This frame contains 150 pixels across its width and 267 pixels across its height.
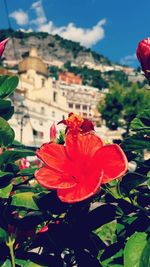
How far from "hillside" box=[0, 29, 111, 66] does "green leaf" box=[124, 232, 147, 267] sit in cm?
16954

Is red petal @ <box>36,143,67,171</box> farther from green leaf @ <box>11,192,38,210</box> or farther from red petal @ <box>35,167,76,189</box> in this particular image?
green leaf @ <box>11,192,38,210</box>

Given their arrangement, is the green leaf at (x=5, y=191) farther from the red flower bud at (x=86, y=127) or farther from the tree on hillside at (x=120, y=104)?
the tree on hillside at (x=120, y=104)

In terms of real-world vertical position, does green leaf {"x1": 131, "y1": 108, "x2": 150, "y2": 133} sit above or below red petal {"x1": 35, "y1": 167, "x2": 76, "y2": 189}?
above

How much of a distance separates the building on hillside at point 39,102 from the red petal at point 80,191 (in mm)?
30451

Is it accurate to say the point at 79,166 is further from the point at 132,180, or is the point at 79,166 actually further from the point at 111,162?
the point at 132,180

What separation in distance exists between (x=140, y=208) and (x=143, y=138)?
240mm

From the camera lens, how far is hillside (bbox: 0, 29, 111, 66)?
173 meters

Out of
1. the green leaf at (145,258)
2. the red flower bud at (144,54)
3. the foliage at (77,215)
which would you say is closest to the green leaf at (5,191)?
the foliage at (77,215)

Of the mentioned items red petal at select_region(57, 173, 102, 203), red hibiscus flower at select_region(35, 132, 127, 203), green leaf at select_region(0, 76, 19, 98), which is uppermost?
green leaf at select_region(0, 76, 19, 98)

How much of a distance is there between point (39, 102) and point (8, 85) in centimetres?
4699

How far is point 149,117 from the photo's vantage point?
53.1 inches

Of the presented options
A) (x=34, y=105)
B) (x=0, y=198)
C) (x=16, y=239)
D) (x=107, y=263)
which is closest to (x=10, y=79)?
(x=0, y=198)

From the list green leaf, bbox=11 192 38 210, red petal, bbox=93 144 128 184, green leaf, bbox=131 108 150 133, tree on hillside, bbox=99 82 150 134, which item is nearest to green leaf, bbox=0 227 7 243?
green leaf, bbox=11 192 38 210

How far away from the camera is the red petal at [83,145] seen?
1140 mm
